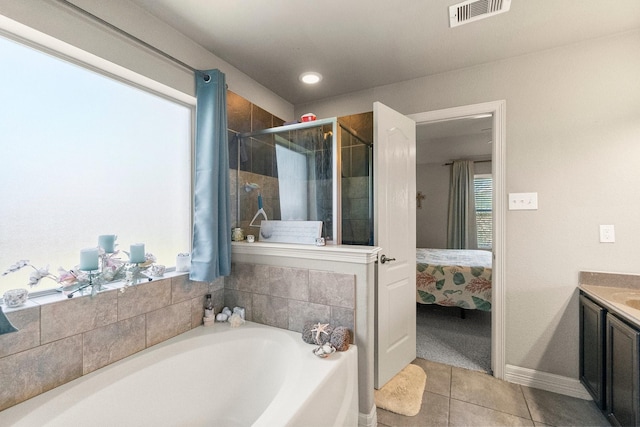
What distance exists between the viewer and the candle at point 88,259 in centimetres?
135

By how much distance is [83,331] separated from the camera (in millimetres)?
1350

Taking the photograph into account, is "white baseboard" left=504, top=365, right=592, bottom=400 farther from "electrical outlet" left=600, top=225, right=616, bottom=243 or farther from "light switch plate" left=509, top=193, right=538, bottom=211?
"light switch plate" left=509, top=193, right=538, bottom=211

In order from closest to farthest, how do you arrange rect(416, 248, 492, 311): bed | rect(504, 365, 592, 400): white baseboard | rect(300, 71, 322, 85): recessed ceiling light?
rect(504, 365, 592, 400): white baseboard < rect(300, 71, 322, 85): recessed ceiling light < rect(416, 248, 492, 311): bed

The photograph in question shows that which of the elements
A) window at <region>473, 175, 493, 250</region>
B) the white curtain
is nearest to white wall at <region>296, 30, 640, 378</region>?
the white curtain

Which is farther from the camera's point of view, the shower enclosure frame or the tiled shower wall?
the shower enclosure frame

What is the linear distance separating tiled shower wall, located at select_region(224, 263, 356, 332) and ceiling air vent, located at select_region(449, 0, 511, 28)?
1639 millimetres

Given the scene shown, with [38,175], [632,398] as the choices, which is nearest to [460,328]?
[632,398]

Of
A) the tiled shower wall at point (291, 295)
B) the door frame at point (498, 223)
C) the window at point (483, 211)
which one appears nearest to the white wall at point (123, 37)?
the tiled shower wall at point (291, 295)

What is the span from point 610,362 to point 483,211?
414 centimetres

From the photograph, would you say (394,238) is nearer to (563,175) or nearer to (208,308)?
(563,175)

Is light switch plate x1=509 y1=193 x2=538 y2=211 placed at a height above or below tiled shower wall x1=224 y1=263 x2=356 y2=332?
above

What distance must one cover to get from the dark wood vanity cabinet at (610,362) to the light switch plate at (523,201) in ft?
2.18

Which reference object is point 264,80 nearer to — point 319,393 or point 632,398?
point 319,393

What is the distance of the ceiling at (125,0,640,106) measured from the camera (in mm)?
1570
